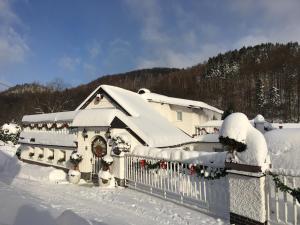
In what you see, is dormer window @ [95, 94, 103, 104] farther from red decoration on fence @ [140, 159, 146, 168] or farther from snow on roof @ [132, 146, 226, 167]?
red decoration on fence @ [140, 159, 146, 168]

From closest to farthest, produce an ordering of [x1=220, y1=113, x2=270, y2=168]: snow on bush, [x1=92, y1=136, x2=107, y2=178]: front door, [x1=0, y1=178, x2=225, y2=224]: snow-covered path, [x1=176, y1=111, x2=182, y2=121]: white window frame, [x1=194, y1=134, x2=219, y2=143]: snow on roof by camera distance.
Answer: [x1=220, y1=113, x2=270, y2=168]: snow on bush → [x1=0, y1=178, x2=225, y2=224]: snow-covered path → [x1=92, y1=136, x2=107, y2=178]: front door → [x1=194, y1=134, x2=219, y2=143]: snow on roof → [x1=176, y1=111, x2=182, y2=121]: white window frame

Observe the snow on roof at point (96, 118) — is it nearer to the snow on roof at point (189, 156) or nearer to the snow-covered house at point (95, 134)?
the snow-covered house at point (95, 134)

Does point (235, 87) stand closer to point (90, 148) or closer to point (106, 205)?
point (90, 148)

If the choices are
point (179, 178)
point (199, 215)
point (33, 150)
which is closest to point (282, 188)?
point (199, 215)

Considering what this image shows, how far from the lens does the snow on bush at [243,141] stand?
6.80 m

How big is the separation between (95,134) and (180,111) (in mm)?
13817

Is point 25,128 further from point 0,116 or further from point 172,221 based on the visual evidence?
point 0,116

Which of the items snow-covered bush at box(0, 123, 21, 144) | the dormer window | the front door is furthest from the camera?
snow-covered bush at box(0, 123, 21, 144)

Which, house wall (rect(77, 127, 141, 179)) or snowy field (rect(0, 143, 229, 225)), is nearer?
snowy field (rect(0, 143, 229, 225))

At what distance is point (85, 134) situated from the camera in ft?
45.5

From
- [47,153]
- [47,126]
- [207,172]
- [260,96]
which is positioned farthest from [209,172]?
[260,96]

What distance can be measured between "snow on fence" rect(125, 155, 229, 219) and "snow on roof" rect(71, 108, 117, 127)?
1954 millimetres

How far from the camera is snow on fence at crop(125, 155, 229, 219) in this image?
26.6 feet

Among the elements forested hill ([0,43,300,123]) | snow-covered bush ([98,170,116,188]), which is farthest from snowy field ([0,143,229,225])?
forested hill ([0,43,300,123])
